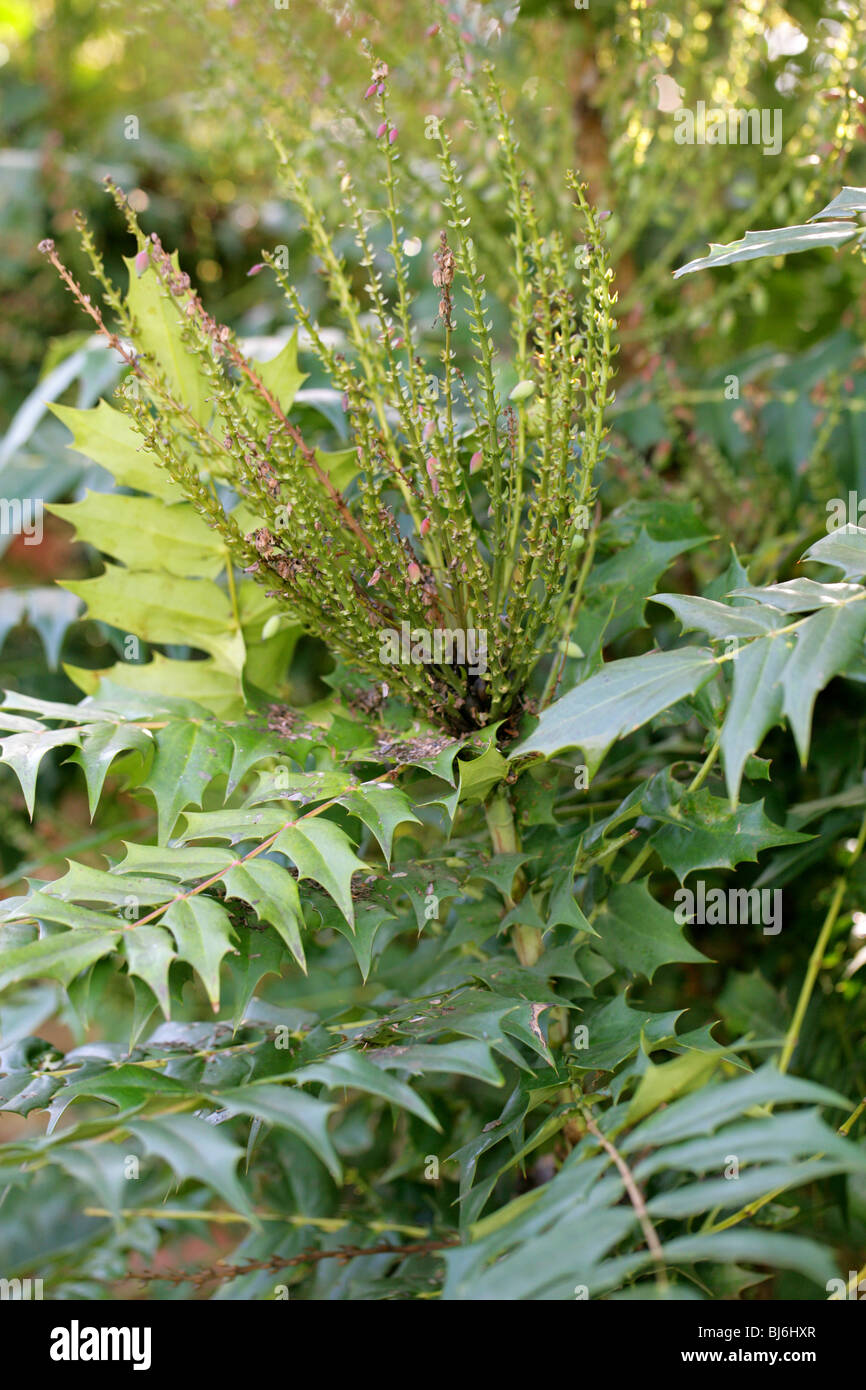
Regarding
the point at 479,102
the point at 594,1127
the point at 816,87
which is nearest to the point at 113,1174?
the point at 594,1127

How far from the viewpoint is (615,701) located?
54 centimetres

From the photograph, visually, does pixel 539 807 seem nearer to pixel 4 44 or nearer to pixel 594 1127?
pixel 594 1127

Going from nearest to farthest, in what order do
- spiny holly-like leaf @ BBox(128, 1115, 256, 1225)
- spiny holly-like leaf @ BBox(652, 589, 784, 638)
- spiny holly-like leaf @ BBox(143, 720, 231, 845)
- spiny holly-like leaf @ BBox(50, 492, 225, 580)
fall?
spiny holly-like leaf @ BBox(128, 1115, 256, 1225) → spiny holly-like leaf @ BBox(652, 589, 784, 638) → spiny holly-like leaf @ BBox(143, 720, 231, 845) → spiny holly-like leaf @ BBox(50, 492, 225, 580)

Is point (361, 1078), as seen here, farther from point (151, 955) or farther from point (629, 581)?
point (629, 581)

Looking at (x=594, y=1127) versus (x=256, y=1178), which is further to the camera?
(x=256, y=1178)

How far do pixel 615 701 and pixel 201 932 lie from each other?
9.7 inches

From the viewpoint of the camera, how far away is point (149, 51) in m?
1.58

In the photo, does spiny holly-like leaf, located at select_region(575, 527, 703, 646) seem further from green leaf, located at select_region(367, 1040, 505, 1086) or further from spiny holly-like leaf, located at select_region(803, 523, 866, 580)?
green leaf, located at select_region(367, 1040, 505, 1086)

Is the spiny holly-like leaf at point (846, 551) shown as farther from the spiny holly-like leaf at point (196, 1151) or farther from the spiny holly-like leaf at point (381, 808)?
the spiny holly-like leaf at point (196, 1151)

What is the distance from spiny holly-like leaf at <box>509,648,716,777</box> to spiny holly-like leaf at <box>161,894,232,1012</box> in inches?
7.1

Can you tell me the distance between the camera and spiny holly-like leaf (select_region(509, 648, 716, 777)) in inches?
20.6

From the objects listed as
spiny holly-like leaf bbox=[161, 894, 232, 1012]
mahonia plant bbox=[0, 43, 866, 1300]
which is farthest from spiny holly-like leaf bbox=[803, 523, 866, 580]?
spiny holly-like leaf bbox=[161, 894, 232, 1012]

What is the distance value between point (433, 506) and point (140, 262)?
0.26m
